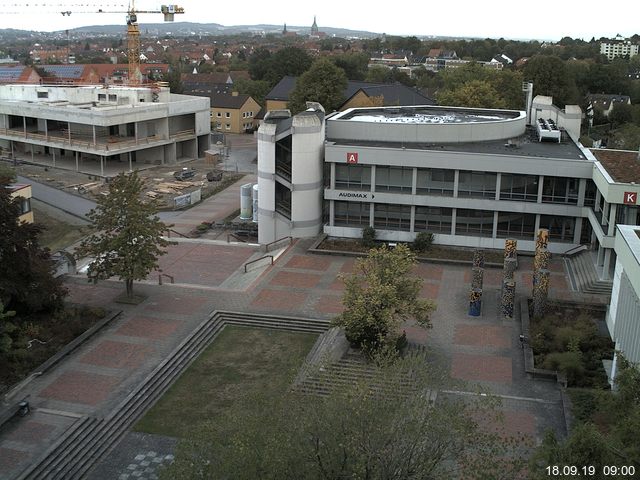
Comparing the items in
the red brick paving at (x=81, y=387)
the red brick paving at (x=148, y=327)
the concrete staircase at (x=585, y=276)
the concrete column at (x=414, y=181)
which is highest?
the concrete column at (x=414, y=181)

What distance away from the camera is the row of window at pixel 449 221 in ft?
135

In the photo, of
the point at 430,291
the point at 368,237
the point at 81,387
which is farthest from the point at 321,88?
the point at 81,387

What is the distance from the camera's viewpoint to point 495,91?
7562 cm

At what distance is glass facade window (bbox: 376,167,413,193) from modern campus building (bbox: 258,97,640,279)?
63mm

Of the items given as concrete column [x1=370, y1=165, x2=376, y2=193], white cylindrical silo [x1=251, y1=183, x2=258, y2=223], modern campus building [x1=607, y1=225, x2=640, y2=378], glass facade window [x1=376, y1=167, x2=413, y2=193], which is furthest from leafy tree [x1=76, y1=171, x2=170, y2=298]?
→ modern campus building [x1=607, y1=225, x2=640, y2=378]

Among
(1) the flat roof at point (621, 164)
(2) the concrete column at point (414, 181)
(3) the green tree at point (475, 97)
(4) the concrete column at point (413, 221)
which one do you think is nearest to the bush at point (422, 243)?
(4) the concrete column at point (413, 221)

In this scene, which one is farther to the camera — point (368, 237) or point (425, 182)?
point (368, 237)

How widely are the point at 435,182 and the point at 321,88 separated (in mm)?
40064

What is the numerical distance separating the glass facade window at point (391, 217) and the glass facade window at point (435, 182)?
57.7 inches

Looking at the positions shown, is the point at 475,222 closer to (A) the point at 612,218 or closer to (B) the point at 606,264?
(B) the point at 606,264

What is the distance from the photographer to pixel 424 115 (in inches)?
2046

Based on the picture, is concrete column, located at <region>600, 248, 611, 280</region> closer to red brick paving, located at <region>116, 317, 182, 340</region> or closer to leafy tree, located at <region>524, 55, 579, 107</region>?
red brick paving, located at <region>116, 317, 182, 340</region>

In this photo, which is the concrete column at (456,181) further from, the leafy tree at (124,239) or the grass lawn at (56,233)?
the grass lawn at (56,233)

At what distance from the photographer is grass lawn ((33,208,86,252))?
148 ft
